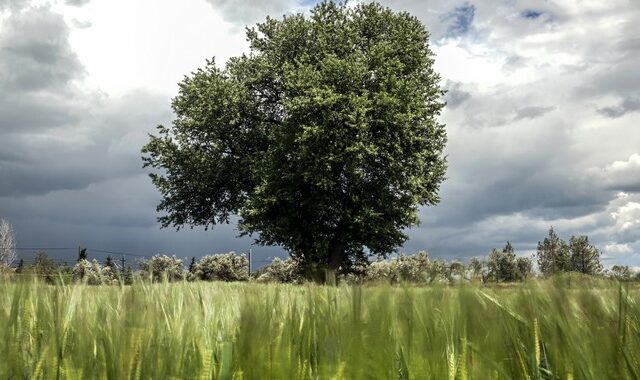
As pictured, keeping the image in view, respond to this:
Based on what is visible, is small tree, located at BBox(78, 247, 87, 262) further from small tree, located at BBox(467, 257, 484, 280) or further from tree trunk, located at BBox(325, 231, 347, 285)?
small tree, located at BBox(467, 257, 484, 280)

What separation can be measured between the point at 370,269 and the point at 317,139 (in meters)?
14.9

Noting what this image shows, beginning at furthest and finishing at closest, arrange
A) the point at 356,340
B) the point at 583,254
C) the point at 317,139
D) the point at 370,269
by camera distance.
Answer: the point at 583,254 < the point at 370,269 < the point at 317,139 < the point at 356,340

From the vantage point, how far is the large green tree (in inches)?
1096

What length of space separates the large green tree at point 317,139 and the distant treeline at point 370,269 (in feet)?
10.0

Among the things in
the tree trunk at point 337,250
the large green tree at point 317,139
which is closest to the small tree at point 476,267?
the large green tree at point 317,139

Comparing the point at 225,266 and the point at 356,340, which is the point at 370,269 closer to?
the point at 225,266

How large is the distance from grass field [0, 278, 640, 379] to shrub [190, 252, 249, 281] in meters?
56.5

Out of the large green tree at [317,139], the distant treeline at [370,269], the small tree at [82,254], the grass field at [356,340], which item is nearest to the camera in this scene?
the grass field at [356,340]

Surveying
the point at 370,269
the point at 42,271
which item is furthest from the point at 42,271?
the point at 370,269

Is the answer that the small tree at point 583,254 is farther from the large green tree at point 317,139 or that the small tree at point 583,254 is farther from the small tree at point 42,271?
the small tree at point 42,271

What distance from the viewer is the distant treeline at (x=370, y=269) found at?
7.14ft

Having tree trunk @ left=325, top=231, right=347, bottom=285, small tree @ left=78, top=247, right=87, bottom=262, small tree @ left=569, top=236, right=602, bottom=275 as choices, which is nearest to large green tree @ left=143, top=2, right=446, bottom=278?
tree trunk @ left=325, top=231, right=347, bottom=285

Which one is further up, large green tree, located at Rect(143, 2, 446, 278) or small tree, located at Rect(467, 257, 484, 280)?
large green tree, located at Rect(143, 2, 446, 278)

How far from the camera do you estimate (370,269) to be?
39062 millimetres
